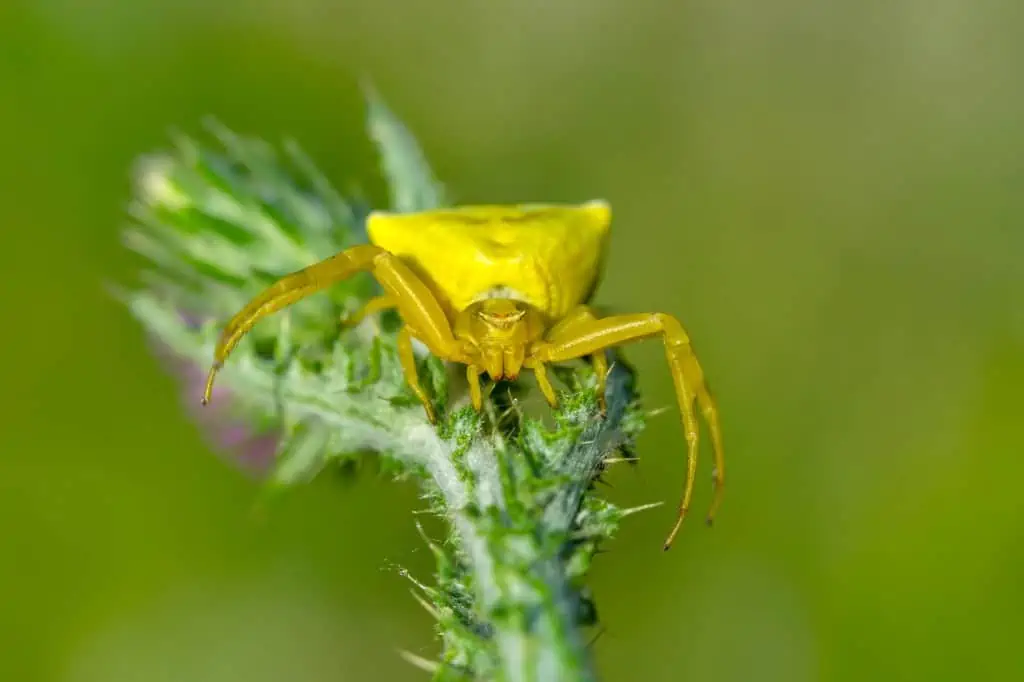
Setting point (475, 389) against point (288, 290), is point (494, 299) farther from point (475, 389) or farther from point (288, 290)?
point (288, 290)

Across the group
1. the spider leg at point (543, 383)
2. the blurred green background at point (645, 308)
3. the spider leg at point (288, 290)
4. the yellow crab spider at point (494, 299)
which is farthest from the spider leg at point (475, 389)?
the blurred green background at point (645, 308)

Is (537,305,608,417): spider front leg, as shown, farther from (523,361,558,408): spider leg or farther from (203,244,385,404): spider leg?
(203,244,385,404): spider leg

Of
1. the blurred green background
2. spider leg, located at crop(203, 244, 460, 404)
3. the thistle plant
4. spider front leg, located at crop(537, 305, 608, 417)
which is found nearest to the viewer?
the thistle plant

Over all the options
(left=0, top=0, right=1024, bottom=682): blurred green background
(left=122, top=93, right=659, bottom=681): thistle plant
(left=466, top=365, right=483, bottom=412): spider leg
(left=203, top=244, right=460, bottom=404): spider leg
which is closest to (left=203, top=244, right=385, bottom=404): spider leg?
(left=203, top=244, right=460, bottom=404): spider leg

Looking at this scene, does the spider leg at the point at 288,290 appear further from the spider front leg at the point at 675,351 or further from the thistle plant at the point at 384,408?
the spider front leg at the point at 675,351

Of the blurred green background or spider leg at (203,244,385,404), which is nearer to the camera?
spider leg at (203,244,385,404)

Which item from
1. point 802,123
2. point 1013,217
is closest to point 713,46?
point 802,123

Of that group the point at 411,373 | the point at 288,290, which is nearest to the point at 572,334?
the point at 411,373
